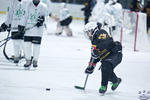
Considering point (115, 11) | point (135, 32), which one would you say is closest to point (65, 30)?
point (115, 11)

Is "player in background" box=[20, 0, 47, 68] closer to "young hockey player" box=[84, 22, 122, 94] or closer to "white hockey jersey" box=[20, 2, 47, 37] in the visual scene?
"white hockey jersey" box=[20, 2, 47, 37]

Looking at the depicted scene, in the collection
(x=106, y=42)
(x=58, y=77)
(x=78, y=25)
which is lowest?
(x=78, y=25)

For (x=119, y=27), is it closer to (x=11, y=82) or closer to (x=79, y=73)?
(x=79, y=73)

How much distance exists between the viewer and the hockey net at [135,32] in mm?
9875

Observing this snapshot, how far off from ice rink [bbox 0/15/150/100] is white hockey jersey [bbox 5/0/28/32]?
675mm

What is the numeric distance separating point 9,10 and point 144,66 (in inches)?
104

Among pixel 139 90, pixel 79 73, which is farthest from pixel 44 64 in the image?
pixel 139 90

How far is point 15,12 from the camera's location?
6.61m

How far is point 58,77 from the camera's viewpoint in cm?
610

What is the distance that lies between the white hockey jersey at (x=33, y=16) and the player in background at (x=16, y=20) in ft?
0.25

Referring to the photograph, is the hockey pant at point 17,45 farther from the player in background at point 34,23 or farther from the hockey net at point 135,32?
the hockey net at point 135,32

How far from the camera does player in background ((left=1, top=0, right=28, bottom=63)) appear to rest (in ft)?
21.3

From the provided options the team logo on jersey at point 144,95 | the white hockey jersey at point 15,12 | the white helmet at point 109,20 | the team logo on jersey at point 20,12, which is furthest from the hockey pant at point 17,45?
the white helmet at point 109,20

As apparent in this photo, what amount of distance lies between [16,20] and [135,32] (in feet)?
13.2
